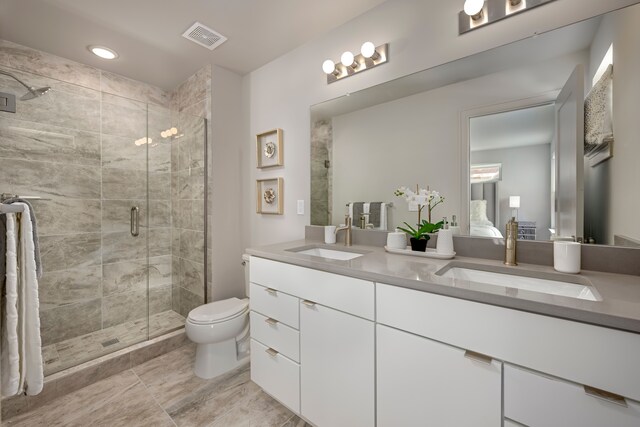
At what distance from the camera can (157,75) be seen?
249cm

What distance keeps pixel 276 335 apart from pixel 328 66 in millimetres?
1709

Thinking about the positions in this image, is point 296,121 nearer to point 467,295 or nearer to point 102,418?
point 467,295

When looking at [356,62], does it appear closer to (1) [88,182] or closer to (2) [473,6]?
(2) [473,6]

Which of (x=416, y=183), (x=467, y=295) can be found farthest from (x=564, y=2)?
(x=467, y=295)

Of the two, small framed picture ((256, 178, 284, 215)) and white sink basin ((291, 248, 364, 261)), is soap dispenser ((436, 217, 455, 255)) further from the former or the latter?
small framed picture ((256, 178, 284, 215))

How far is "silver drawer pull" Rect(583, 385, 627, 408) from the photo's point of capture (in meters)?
0.65

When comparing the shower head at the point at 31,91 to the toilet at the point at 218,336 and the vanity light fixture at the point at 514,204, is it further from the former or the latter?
the vanity light fixture at the point at 514,204

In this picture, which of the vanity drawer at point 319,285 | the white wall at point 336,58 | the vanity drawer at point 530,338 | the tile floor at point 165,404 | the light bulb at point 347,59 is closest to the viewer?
the vanity drawer at point 530,338

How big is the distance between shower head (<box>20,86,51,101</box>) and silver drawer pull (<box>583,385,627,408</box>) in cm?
335

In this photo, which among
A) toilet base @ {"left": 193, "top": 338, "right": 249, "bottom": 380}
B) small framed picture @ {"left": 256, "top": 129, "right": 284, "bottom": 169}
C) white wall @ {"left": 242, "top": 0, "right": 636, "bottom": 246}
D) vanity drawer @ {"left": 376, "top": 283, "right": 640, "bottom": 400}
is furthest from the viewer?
small framed picture @ {"left": 256, "top": 129, "right": 284, "bottom": 169}

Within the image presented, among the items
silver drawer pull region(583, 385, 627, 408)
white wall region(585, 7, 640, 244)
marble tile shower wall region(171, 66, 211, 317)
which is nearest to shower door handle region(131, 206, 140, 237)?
marble tile shower wall region(171, 66, 211, 317)

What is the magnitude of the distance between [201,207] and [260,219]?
527mm

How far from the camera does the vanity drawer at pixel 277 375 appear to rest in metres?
1.38

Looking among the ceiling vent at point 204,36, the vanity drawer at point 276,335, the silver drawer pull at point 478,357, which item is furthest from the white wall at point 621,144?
the ceiling vent at point 204,36
